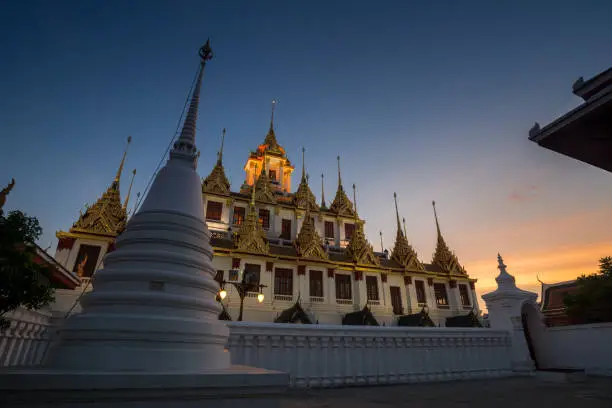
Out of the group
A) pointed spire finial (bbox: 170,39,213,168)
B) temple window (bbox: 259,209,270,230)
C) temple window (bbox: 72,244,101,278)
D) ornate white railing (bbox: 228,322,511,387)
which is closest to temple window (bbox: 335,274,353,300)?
temple window (bbox: 259,209,270,230)

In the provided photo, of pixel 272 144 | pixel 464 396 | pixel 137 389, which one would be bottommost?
pixel 464 396

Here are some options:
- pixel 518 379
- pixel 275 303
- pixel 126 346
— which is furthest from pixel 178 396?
pixel 275 303

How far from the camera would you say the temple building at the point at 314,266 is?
21.1 meters

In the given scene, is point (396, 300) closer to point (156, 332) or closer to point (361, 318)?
point (361, 318)

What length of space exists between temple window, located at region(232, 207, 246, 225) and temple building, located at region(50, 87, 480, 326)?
0.22ft

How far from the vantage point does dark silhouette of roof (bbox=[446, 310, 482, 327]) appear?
2348 cm

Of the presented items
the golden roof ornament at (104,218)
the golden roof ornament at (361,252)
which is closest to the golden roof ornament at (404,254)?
the golden roof ornament at (361,252)

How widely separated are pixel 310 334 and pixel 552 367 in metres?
8.45

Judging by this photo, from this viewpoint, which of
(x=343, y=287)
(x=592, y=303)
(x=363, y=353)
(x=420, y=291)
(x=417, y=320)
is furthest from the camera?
(x=420, y=291)

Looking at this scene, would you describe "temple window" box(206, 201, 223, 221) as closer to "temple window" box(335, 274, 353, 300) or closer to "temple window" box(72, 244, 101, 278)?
"temple window" box(72, 244, 101, 278)

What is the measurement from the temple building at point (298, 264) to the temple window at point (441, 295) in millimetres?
89

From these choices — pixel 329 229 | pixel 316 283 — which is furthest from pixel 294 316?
pixel 329 229

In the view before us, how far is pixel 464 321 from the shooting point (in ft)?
79.9

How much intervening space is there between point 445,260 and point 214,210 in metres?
22.1
